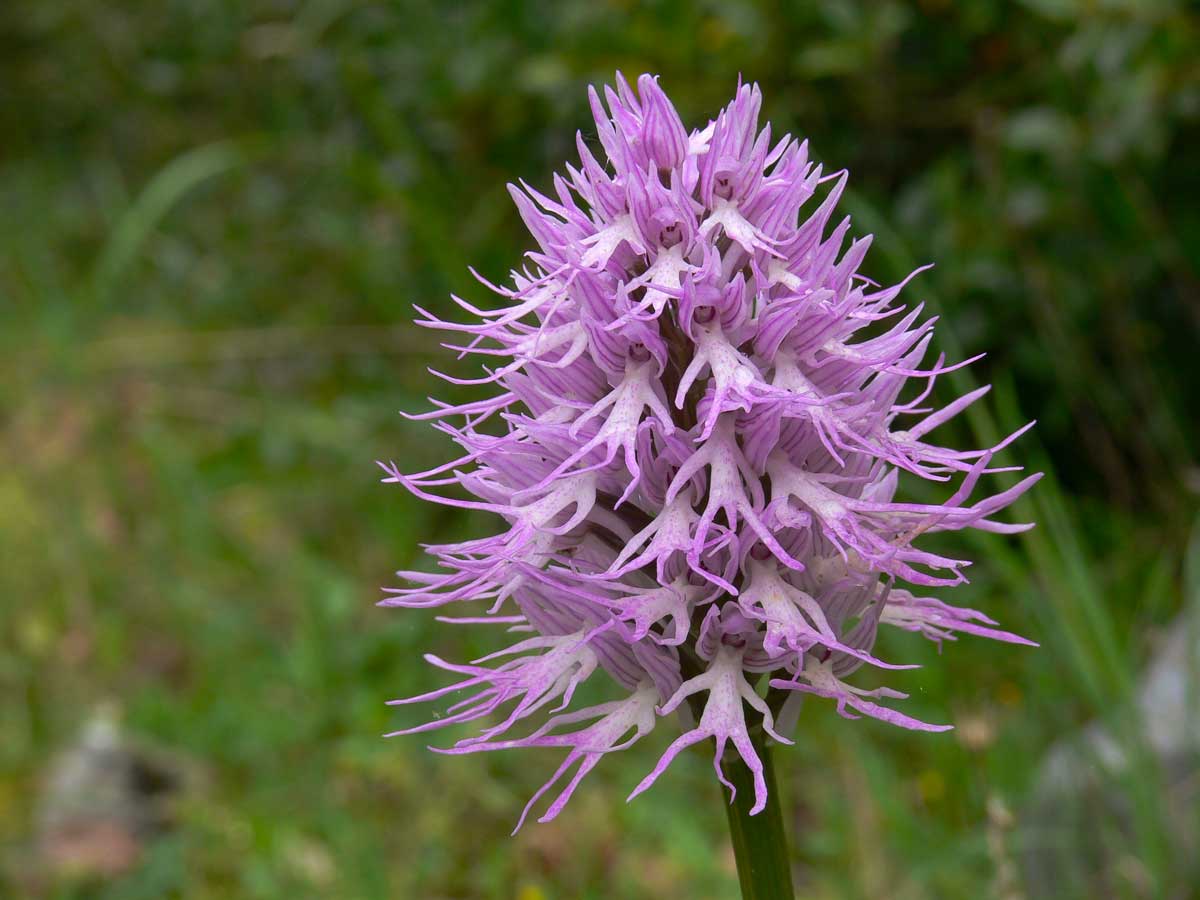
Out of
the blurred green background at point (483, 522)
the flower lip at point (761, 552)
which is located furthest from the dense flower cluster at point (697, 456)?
the blurred green background at point (483, 522)

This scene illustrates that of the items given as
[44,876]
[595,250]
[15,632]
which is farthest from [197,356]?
[595,250]

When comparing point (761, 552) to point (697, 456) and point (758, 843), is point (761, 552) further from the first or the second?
point (758, 843)

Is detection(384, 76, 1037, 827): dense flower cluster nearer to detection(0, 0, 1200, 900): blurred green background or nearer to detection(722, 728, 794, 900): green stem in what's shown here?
detection(722, 728, 794, 900): green stem

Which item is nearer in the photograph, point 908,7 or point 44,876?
point 44,876

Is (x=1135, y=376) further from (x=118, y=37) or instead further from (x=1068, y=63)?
(x=118, y=37)

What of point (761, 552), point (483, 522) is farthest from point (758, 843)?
point (483, 522)

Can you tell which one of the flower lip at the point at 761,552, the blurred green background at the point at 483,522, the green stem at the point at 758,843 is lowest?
the green stem at the point at 758,843

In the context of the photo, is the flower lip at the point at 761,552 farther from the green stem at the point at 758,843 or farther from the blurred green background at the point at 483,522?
→ the blurred green background at the point at 483,522
